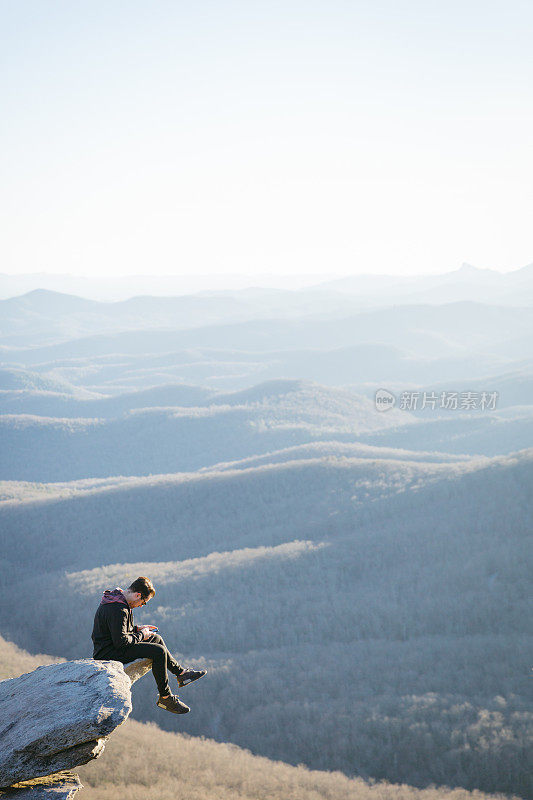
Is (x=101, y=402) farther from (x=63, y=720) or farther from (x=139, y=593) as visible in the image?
(x=63, y=720)

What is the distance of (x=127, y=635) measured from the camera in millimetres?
10852

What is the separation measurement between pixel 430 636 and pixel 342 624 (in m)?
5.41

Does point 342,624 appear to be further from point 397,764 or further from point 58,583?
point 58,583

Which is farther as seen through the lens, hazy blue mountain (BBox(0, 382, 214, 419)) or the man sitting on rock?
hazy blue mountain (BBox(0, 382, 214, 419))

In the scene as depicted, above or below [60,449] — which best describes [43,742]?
above

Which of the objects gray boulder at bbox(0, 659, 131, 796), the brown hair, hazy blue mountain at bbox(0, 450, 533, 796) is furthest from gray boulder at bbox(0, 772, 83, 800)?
hazy blue mountain at bbox(0, 450, 533, 796)

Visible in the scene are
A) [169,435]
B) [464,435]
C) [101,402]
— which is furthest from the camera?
[101,402]

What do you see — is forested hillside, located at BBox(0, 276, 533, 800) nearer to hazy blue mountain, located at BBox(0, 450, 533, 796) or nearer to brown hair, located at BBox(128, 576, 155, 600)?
hazy blue mountain, located at BBox(0, 450, 533, 796)

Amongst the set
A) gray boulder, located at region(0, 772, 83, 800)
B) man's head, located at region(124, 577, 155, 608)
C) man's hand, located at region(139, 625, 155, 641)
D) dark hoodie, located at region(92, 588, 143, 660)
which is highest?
man's head, located at region(124, 577, 155, 608)

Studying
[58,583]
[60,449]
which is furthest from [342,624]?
[60,449]

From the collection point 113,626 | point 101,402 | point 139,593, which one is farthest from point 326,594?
point 101,402

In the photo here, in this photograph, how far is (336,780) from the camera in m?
22.1

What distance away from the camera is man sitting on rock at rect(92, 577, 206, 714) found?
420 inches

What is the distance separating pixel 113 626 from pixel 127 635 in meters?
0.39
